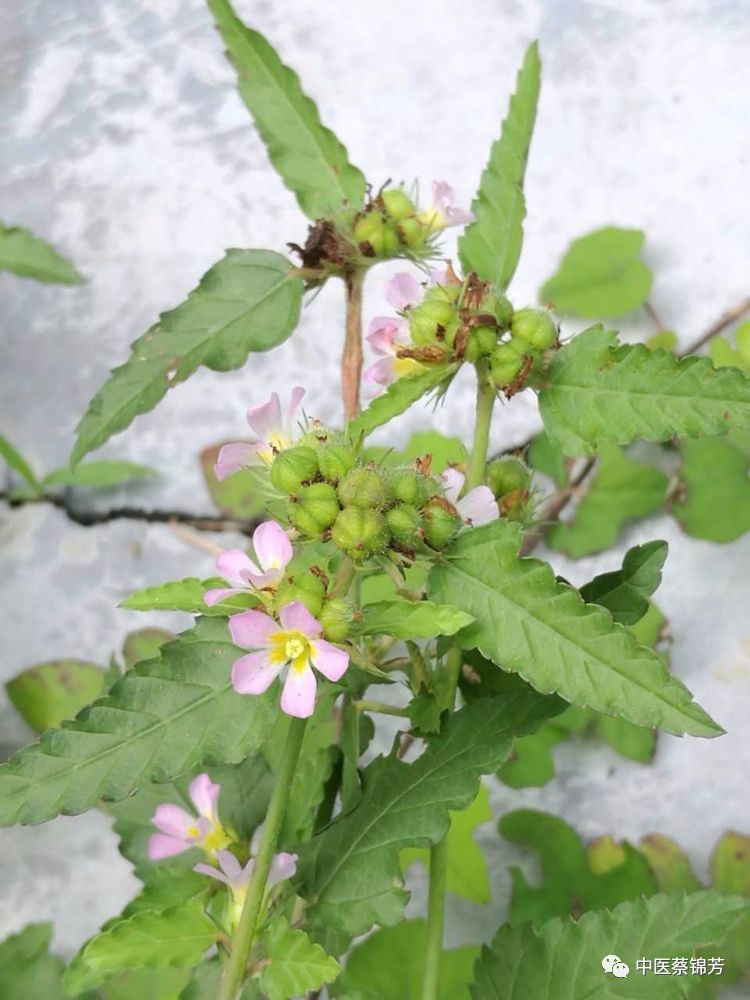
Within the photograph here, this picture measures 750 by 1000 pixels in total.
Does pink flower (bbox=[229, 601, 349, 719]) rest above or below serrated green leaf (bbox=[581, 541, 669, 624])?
above

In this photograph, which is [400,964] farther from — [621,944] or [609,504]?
[609,504]

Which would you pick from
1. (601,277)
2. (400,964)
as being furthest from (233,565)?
(601,277)

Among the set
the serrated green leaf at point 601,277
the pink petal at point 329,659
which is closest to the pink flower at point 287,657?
the pink petal at point 329,659

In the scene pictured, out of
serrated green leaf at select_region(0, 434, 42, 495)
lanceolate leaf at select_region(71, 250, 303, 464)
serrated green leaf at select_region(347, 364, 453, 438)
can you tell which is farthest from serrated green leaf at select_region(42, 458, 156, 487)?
serrated green leaf at select_region(347, 364, 453, 438)

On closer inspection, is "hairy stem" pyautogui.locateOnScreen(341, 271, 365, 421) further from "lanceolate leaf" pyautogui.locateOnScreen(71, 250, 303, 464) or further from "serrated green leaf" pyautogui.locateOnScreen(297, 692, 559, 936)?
"serrated green leaf" pyautogui.locateOnScreen(297, 692, 559, 936)

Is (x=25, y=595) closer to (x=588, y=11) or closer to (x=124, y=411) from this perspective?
(x=124, y=411)

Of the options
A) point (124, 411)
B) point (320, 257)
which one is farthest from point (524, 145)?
point (124, 411)

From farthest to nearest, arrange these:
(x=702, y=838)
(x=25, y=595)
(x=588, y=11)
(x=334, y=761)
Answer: (x=588, y=11), (x=25, y=595), (x=702, y=838), (x=334, y=761)
